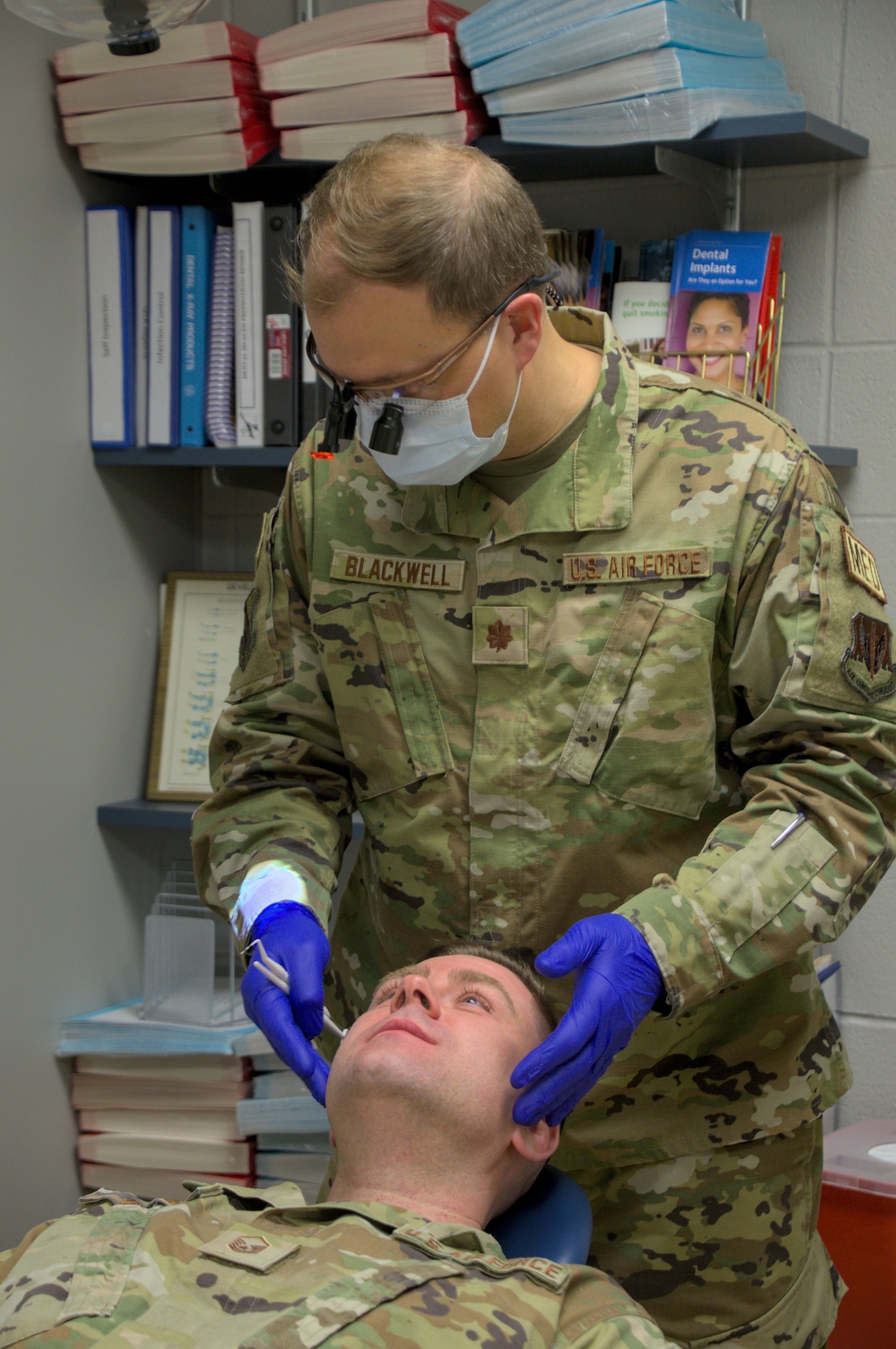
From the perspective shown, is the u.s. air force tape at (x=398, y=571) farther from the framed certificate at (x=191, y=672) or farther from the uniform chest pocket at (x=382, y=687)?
the framed certificate at (x=191, y=672)

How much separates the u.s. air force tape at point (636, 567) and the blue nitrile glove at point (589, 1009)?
14.5 inches

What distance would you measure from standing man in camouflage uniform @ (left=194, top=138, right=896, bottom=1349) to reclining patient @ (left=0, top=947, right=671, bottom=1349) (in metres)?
0.08

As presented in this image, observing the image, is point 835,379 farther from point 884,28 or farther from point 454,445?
point 454,445

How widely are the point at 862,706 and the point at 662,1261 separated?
641mm

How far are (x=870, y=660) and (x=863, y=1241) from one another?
1126 mm

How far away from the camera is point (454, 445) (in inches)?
51.3

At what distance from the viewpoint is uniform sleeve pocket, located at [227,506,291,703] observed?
1540mm

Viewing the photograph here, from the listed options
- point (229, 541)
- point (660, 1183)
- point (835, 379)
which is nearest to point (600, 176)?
point (835, 379)

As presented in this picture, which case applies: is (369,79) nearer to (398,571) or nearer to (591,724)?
(398,571)

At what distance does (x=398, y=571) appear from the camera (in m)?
1.44

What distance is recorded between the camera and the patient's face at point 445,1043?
1268mm

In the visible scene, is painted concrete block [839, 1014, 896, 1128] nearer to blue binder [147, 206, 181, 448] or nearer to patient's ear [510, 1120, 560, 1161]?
patient's ear [510, 1120, 560, 1161]

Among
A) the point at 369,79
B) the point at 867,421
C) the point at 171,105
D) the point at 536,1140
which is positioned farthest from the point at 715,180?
the point at 536,1140

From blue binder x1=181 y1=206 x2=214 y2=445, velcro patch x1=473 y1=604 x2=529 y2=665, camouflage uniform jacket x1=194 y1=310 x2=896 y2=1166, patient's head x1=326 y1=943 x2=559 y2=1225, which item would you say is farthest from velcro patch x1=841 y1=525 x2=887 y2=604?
blue binder x1=181 y1=206 x2=214 y2=445
